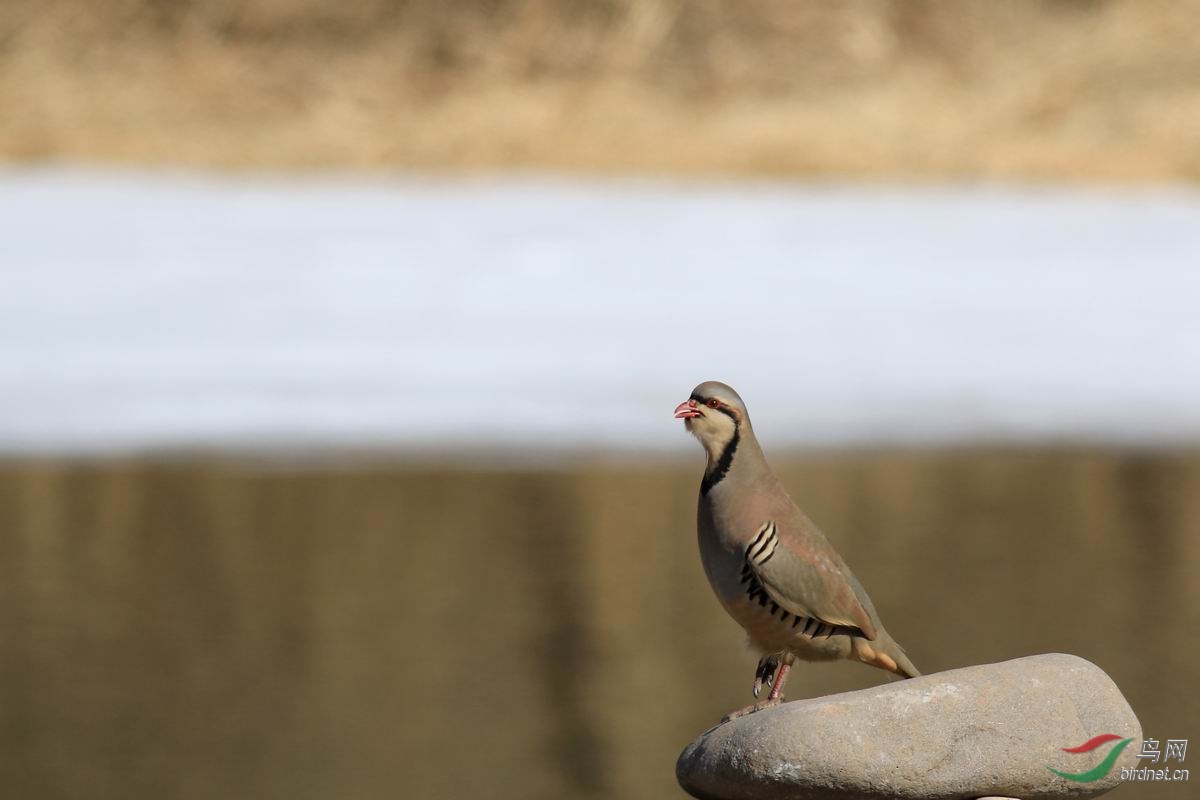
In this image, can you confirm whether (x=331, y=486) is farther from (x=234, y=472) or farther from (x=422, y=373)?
(x=422, y=373)

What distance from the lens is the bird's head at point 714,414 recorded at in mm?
3943

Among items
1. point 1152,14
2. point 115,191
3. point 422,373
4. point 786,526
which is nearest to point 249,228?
point 115,191

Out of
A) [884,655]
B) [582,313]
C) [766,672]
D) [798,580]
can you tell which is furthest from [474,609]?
[582,313]

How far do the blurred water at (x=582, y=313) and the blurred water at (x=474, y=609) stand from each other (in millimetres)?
840

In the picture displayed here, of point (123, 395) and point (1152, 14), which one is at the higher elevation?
point (1152, 14)

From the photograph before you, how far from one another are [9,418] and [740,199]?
18.3 feet

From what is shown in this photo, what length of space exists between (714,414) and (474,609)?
2229mm

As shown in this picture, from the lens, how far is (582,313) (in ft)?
36.1

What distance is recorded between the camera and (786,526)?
13.3 ft

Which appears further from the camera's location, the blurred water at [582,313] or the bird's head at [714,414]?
the blurred water at [582,313]

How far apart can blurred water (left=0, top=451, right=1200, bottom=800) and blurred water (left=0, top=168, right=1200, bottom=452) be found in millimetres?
840

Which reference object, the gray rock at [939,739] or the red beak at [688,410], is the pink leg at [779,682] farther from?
the red beak at [688,410]

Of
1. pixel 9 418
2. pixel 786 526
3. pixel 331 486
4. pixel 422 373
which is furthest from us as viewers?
pixel 422 373

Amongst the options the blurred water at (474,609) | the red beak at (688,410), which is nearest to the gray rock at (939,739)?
the blurred water at (474,609)
